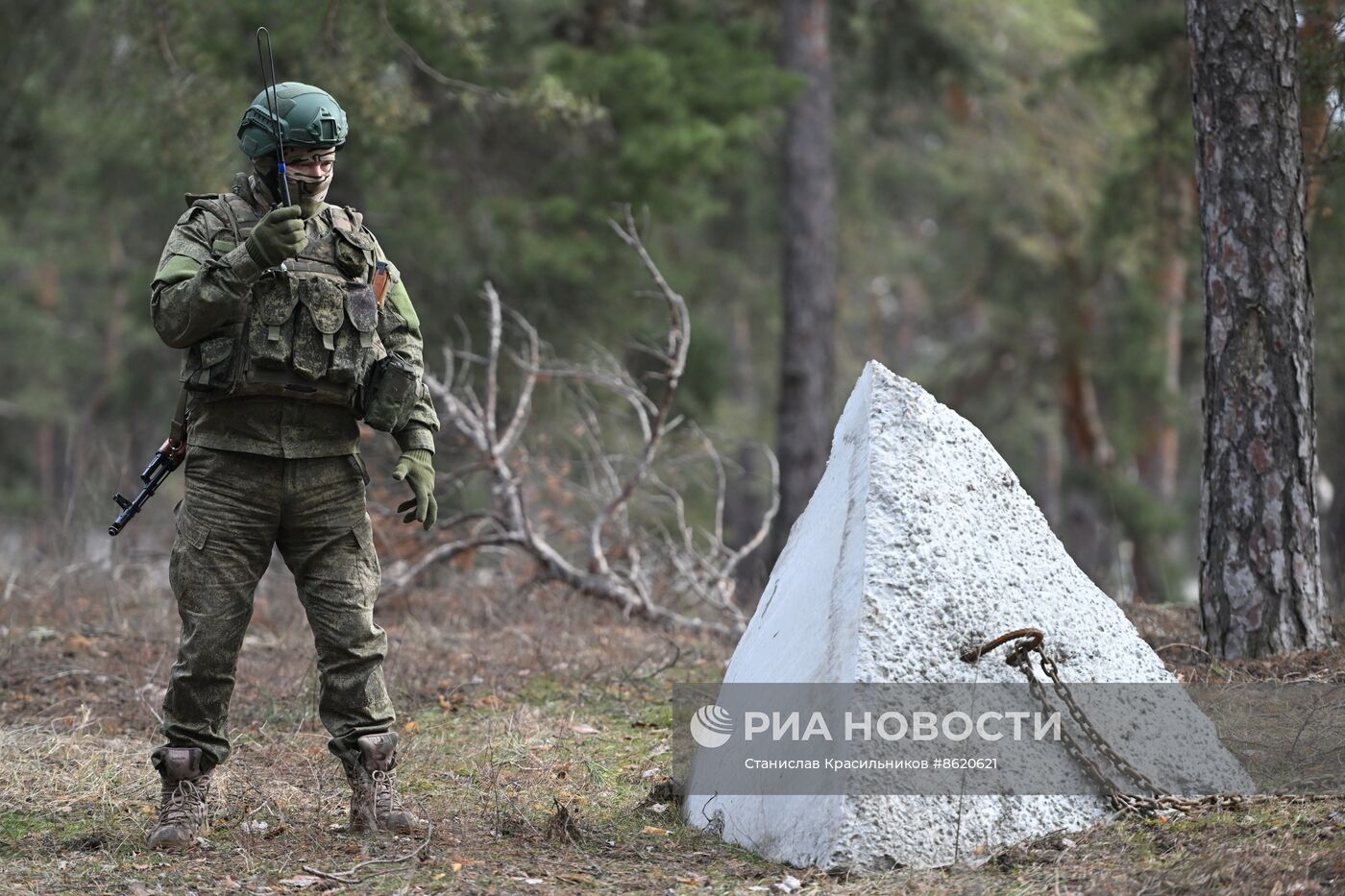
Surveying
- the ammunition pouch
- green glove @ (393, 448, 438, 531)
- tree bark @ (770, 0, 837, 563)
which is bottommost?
green glove @ (393, 448, 438, 531)

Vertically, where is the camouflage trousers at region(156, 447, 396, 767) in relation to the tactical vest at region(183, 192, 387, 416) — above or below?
below

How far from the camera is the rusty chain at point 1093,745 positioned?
368cm

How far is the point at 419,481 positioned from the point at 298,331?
58 cm

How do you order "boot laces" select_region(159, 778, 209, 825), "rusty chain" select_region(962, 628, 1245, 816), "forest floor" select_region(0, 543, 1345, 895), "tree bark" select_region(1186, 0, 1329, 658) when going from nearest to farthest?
"forest floor" select_region(0, 543, 1345, 895)
"rusty chain" select_region(962, 628, 1245, 816)
"boot laces" select_region(159, 778, 209, 825)
"tree bark" select_region(1186, 0, 1329, 658)

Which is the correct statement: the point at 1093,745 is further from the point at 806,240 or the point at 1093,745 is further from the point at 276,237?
the point at 806,240

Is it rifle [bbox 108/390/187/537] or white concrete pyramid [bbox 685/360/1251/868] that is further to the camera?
rifle [bbox 108/390/187/537]

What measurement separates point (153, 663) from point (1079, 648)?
474 centimetres

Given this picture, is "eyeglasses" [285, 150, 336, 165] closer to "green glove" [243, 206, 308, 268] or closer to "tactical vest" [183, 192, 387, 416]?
"tactical vest" [183, 192, 387, 416]

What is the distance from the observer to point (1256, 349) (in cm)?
534

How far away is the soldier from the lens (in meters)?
3.91

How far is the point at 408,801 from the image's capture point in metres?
4.49

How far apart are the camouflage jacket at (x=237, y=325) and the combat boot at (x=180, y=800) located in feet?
3.11

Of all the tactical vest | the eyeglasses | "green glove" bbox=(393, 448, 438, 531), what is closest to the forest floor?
"green glove" bbox=(393, 448, 438, 531)

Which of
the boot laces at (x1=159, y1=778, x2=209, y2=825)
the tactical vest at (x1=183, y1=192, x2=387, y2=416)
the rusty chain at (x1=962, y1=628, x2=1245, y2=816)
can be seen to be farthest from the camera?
the boot laces at (x1=159, y1=778, x2=209, y2=825)
